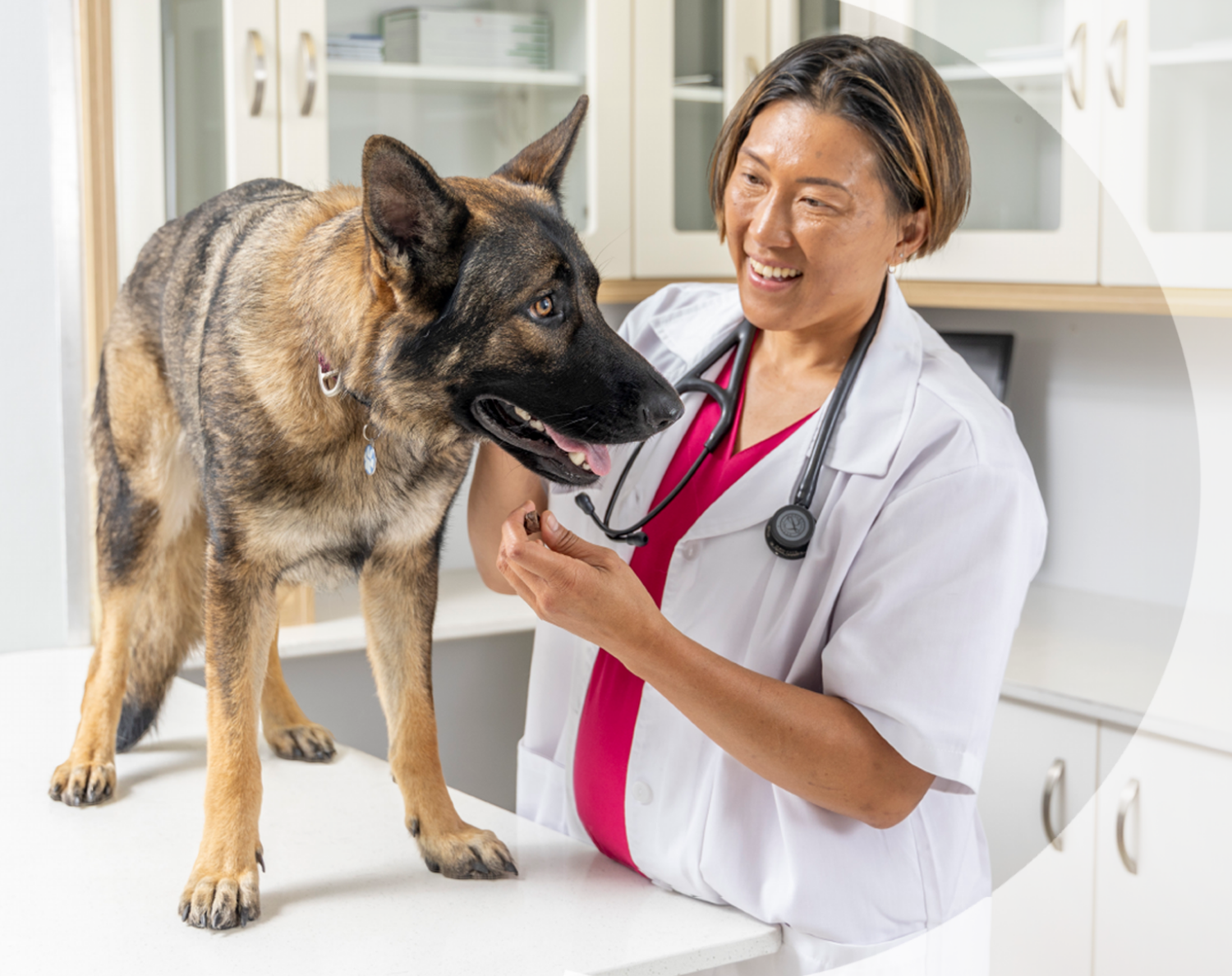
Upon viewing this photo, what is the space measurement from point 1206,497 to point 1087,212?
1.86ft

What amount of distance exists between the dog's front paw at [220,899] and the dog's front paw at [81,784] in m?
0.31

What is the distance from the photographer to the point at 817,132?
43.0 inches

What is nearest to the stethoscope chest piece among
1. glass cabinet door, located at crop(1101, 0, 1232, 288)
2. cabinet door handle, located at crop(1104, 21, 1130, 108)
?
glass cabinet door, located at crop(1101, 0, 1232, 288)

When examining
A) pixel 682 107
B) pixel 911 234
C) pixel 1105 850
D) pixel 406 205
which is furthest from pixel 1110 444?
pixel 406 205

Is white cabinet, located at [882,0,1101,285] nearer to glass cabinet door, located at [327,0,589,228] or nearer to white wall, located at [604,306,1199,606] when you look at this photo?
white wall, located at [604,306,1199,606]

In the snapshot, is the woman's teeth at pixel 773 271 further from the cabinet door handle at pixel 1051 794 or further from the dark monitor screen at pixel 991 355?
the dark monitor screen at pixel 991 355

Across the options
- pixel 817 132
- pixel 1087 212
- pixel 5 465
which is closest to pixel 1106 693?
pixel 1087 212

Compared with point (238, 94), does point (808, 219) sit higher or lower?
lower

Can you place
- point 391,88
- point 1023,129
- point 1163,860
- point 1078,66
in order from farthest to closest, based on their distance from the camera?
point 391,88
point 1023,129
point 1078,66
point 1163,860

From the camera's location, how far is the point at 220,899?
40.4 inches

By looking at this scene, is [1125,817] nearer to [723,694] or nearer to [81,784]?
[723,694]

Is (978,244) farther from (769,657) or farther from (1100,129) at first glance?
(769,657)

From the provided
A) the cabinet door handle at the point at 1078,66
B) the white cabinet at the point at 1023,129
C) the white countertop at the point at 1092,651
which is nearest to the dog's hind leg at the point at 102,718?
the white countertop at the point at 1092,651

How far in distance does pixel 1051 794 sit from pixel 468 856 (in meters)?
1.08
